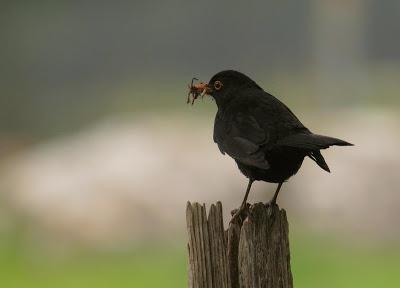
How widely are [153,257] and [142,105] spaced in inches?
185

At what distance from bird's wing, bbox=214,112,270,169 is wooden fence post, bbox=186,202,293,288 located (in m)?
0.51

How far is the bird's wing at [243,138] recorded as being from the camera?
14.6 ft

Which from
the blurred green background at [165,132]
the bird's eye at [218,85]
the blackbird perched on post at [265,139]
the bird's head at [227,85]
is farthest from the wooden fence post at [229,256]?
the blurred green background at [165,132]

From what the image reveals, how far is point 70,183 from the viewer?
1204 cm

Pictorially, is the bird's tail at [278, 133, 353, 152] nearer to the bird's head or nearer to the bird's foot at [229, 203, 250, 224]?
the bird's foot at [229, 203, 250, 224]

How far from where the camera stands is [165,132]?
13.0 m

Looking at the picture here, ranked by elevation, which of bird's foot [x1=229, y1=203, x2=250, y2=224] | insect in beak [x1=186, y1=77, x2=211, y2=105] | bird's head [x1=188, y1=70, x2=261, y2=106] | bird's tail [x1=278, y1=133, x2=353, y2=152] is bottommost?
bird's foot [x1=229, y1=203, x2=250, y2=224]

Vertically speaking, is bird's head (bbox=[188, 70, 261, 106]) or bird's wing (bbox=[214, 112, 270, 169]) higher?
bird's head (bbox=[188, 70, 261, 106])

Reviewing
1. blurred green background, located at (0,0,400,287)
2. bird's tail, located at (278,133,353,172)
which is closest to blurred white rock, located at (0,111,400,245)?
blurred green background, located at (0,0,400,287)

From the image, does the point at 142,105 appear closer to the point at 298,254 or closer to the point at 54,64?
the point at 54,64

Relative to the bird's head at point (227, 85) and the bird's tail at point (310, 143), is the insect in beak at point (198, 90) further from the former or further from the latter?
the bird's tail at point (310, 143)

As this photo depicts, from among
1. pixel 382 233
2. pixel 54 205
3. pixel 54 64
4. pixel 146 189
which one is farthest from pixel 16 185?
pixel 382 233

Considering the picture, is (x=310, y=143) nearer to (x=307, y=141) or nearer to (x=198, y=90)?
(x=307, y=141)

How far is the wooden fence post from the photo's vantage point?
3.84 meters
